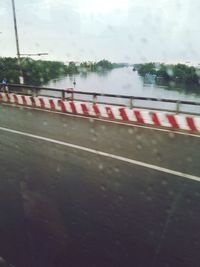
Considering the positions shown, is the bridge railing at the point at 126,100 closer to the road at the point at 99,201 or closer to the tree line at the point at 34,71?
the road at the point at 99,201

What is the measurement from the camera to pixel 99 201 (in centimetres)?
539

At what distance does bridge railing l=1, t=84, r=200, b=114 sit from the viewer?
1167cm

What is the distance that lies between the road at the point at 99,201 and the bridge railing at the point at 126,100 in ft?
7.42

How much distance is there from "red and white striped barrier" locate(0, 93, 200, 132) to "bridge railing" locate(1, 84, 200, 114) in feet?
1.16

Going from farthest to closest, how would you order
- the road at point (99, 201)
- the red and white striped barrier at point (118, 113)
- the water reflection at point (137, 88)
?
the water reflection at point (137, 88)
the red and white striped barrier at point (118, 113)
the road at point (99, 201)

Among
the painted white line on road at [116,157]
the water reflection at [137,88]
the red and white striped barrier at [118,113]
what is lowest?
the water reflection at [137,88]

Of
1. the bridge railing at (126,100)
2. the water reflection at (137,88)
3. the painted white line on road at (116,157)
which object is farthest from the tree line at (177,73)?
the painted white line on road at (116,157)

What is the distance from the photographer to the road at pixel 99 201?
13.2 ft

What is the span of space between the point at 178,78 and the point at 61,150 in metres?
79.4

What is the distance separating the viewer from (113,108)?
41.7 ft

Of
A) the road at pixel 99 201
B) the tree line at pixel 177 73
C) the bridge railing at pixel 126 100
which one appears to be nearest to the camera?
the road at pixel 99 201

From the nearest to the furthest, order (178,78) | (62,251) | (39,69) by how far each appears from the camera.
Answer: (62,251), (178,78), (39,69)

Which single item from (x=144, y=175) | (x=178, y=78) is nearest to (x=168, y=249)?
(x=144, y=175)

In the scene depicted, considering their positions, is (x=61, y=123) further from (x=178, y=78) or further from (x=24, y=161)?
(x=178, y=78)
